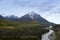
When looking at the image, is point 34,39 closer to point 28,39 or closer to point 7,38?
point 28,39

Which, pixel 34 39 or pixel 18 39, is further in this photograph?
pixel 34 39

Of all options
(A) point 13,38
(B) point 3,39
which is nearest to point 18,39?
(A) point 13,38

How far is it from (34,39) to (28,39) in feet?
3.85

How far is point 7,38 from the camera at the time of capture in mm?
25938

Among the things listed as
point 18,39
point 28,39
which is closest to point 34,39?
point 28,39

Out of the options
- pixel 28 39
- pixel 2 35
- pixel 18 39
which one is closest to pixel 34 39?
pixel 28 39

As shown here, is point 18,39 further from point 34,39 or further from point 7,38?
point 34,39

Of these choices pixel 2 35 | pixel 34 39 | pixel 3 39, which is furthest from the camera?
pixel 34 39

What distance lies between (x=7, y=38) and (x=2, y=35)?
1342 mm

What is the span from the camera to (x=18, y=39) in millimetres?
25875

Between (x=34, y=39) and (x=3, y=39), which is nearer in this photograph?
(x=3, y=39)

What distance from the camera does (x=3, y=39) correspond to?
2488cm

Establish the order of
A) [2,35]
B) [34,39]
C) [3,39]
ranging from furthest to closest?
[34,39] < [2,35] < [3,39]

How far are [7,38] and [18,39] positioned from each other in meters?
1.85
